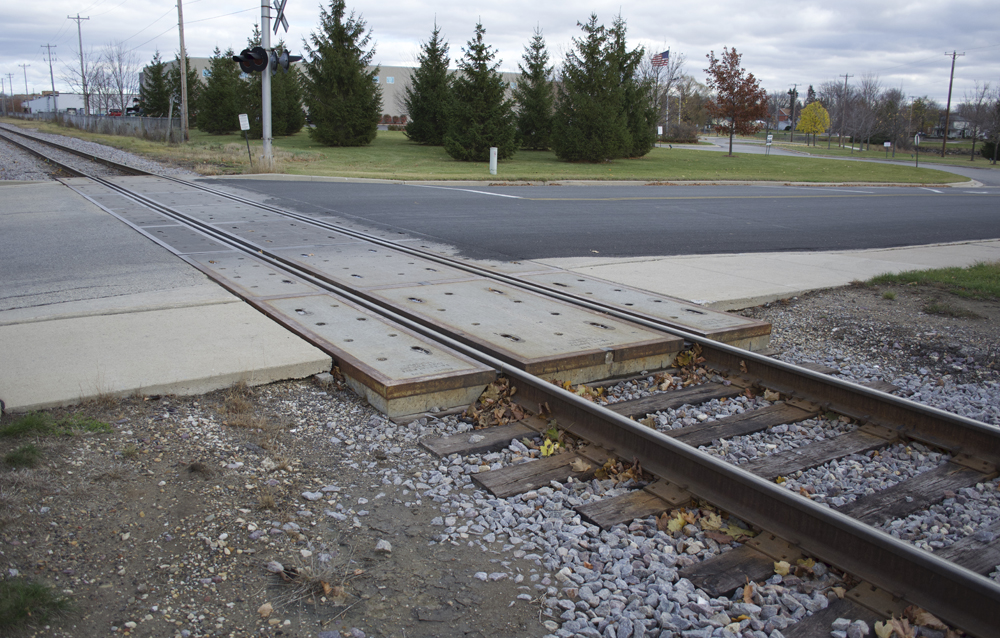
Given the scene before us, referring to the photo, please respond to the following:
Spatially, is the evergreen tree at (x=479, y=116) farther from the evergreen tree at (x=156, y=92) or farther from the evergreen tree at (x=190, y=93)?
the evergreen tree at (x=156, y=92)

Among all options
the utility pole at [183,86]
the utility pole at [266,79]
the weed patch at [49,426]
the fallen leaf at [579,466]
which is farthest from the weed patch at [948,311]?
the utility pole at [183,86]

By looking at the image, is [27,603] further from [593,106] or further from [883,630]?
[593,106]

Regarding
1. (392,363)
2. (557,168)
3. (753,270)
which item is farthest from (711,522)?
(557,168)

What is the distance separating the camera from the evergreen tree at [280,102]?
4606 cm

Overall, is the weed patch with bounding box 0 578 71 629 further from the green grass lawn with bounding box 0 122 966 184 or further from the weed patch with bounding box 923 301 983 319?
the green grass lawn with bounding box 0 122 966 184

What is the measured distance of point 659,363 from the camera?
18.7ft

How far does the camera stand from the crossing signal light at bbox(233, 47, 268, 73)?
22344 mm

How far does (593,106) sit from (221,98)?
27.7 m

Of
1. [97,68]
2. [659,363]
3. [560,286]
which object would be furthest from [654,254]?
[97,68]

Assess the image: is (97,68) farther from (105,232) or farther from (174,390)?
(174,390)

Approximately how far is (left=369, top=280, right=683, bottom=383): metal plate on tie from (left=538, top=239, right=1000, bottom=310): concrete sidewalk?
5.45 feet

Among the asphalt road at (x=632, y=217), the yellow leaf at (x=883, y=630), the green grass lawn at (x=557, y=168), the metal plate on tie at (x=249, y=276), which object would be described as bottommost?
the yellow leaf at (x=883, y=630)

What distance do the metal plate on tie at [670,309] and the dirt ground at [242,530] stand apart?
2899 millimetres

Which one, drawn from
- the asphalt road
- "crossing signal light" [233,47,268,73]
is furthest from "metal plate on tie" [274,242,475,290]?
"crossing signal light" [233,47,268,73]
